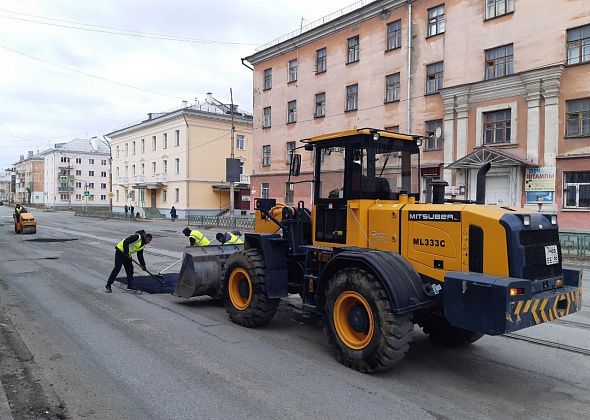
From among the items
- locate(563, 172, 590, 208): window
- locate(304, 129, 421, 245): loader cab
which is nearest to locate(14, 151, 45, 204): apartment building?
locate(563, 172, 590, 208): window

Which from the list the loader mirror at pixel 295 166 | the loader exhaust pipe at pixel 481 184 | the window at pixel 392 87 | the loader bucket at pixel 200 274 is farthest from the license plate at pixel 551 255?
the window at pixel 392 87

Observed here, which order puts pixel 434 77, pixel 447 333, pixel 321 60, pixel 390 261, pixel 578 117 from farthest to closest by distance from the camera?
1. pixel 321 60
2. pixel 434 77
3. pixel 578 117
4. pixel 447 333
5. pixel 390 261

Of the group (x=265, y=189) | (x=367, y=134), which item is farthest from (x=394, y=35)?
(x=367, y=134)

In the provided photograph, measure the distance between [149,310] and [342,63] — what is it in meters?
26.7

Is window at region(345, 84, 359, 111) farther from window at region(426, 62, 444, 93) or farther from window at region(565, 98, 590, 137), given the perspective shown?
window at region(565, 98, 590, 137)

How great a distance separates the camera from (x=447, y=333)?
6191mm

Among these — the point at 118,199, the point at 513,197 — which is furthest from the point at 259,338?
the point at 118,199

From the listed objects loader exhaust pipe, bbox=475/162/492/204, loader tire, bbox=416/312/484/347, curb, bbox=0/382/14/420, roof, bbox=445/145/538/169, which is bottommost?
curb, bbox=0/382/14/420

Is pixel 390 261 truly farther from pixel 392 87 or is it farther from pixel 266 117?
pixel 266 117

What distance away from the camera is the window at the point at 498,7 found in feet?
74.2

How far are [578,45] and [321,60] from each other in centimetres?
1680

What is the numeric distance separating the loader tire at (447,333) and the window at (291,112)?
30.3 meters

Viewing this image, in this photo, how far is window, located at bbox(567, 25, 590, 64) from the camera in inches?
795

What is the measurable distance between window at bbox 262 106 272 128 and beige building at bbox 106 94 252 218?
11432 mm
